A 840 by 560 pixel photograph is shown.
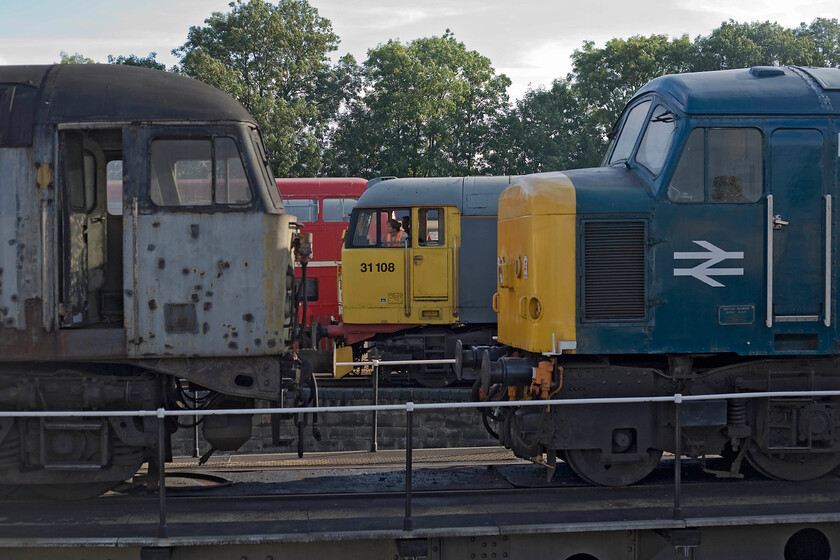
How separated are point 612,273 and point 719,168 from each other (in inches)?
54.5

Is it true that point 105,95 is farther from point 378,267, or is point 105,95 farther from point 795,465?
point 378,267

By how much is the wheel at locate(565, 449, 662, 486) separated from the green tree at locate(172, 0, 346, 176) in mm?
27583

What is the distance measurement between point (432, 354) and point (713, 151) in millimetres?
9425

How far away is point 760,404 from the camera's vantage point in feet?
25.0

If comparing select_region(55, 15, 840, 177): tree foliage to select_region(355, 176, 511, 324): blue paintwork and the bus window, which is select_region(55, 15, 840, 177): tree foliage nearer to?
the bus window

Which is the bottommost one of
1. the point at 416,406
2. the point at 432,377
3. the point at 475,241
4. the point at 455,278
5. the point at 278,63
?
the point at 432,377

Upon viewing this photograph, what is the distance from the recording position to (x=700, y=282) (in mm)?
7566

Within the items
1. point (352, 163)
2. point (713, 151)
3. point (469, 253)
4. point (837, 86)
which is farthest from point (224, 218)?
point (352, 163)

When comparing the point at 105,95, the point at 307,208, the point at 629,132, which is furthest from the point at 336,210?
the point at 105,95

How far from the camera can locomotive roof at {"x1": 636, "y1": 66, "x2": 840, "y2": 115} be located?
759cm

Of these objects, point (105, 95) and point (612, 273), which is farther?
point (612, 273)

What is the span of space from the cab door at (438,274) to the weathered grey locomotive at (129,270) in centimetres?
840

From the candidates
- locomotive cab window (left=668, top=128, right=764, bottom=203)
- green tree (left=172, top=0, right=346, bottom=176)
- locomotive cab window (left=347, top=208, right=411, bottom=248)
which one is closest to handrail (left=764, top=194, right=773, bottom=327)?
locomotive cab window (left=668, top=128, right=764, bottom=203)

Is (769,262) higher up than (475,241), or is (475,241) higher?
(475,241)
